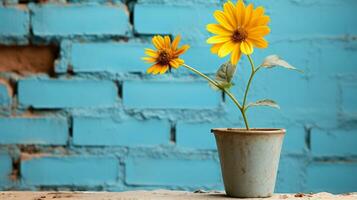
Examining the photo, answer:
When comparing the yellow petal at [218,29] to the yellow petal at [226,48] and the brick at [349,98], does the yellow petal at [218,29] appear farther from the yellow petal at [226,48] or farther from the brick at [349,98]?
the brick at [349,98]

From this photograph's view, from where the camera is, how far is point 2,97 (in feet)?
4.39

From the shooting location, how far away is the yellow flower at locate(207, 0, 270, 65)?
2.52 feet

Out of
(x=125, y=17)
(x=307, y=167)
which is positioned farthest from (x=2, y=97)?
(x=307, y=167)

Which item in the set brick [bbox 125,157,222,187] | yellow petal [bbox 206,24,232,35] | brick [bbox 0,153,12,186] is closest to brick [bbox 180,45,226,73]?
brick [bbox 125,157,222,187]

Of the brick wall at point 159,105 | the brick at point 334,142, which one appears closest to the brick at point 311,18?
the brick wall at point 159,105

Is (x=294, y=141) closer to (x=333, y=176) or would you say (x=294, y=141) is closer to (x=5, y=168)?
(x=333, y=176)

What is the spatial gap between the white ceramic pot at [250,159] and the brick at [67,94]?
1.80 feet

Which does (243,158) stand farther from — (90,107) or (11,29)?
(11,29)

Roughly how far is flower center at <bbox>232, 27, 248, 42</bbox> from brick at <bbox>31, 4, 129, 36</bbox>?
610 mm

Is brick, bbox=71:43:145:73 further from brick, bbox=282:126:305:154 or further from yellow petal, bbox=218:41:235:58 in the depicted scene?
yellow petal, bbox=218:41:235:58

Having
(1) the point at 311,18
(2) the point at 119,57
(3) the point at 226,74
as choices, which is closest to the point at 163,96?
(2) the point at 119,57

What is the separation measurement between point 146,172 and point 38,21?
0.42 meters

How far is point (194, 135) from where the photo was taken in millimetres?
1330

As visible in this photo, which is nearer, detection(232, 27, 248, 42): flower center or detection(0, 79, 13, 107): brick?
detection(232, 27, 248, 42): flower center
